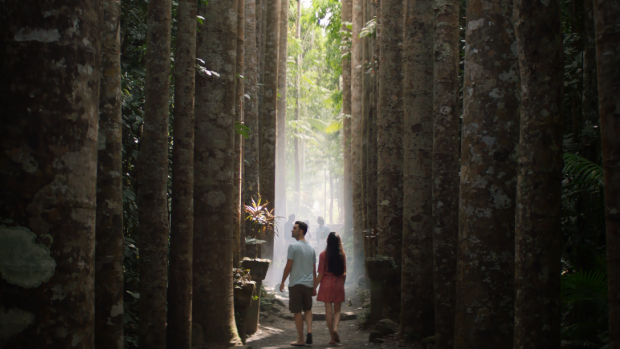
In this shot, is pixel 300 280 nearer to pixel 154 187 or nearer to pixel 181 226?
pixel 181 226

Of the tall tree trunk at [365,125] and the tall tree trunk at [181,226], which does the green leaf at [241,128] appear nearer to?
the tall tree trunk at [181,226]


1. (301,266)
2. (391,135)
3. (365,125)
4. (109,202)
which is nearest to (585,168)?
(109,202)

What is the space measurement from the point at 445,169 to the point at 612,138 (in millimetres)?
4421

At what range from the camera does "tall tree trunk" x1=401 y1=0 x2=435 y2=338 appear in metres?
7.85

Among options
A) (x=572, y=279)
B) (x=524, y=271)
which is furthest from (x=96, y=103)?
(x=572, y=279)

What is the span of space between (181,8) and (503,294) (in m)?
4.49

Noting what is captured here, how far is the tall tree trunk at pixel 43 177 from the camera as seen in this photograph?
1833 millimetres

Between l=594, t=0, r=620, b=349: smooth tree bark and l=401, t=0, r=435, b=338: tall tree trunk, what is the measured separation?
5.28 m

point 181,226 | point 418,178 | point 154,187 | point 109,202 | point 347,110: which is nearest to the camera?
point 109,202

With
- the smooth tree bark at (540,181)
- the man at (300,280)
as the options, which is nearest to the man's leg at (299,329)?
the man at (300,280)

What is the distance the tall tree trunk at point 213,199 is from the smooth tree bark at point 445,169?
2624 mm

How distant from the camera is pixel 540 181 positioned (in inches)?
150

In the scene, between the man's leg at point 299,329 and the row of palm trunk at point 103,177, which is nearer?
the row of palm trunk at point 103,177

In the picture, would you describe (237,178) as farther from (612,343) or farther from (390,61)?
(612,343)
